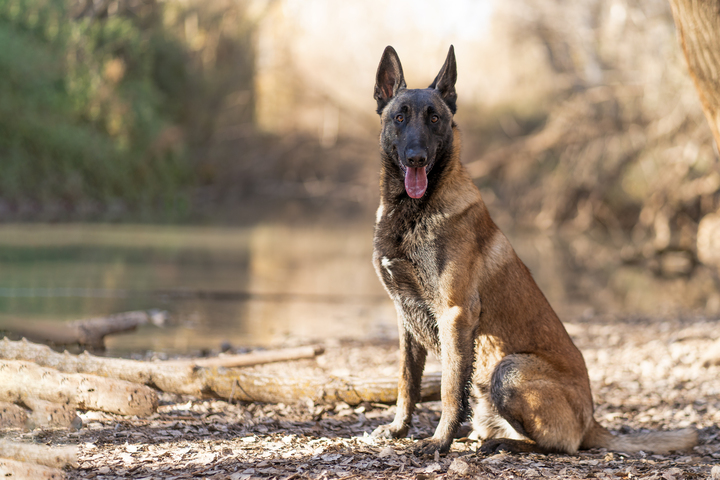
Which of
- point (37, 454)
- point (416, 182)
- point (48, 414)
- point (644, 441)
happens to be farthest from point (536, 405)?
point (48, 414)

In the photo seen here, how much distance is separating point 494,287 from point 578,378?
82 centimetres

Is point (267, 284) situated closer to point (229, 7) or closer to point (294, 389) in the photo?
point (294, 389)

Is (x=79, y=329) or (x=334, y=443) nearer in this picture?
(x=334, y=443)

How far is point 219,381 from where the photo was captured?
4609mm

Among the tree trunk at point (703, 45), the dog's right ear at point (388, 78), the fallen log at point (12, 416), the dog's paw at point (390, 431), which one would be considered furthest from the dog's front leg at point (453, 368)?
the tree trunk at point (703, 45)

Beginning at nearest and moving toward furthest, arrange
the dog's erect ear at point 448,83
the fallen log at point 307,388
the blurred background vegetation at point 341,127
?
the dog's erect ear at point 448,83 → the fallen log at point 307,388 → the blurred background vegetation at point 341,127

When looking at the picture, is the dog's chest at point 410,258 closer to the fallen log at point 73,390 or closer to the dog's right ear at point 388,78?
the dog's right ear at point 388,78

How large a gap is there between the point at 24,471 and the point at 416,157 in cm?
272

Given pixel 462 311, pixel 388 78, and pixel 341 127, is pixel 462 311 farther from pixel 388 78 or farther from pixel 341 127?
pixel 341 127

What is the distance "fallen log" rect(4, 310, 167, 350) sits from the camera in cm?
611

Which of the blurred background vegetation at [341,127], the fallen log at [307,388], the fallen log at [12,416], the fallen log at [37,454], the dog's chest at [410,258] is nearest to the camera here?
the fallen log at [37,454]

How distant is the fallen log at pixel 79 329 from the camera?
20.1ft

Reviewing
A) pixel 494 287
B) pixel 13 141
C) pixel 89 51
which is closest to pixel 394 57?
pixel 494 287

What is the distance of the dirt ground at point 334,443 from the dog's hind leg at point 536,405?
0.09 meters
